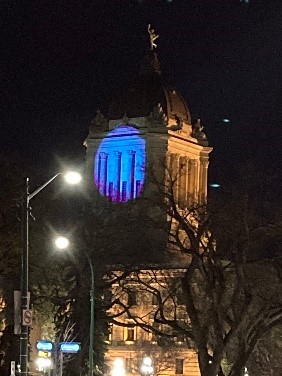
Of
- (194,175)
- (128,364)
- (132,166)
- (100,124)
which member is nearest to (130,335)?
(128,364)

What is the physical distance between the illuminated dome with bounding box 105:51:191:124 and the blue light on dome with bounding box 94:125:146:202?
2.17m

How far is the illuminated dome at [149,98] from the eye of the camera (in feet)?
364

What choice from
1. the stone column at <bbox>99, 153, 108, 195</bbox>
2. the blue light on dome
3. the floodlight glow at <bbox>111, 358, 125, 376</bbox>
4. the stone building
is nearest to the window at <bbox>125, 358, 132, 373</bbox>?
the floodlight glow at <bbox>111, 358, 125, 376</bbox>

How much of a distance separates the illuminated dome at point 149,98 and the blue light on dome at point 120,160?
7.12 feet

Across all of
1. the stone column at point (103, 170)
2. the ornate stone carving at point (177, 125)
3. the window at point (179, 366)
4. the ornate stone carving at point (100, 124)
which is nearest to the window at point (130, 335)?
the window at point (179, 366)

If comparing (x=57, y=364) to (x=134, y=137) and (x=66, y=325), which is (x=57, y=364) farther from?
(x=134, y=137)

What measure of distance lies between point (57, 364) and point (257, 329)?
435 inches

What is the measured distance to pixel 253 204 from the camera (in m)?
49.1

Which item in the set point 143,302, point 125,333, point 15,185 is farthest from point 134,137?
point 15,185

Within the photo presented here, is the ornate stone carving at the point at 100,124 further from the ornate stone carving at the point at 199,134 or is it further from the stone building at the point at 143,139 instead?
the ornate stone carving at the point at 199,134

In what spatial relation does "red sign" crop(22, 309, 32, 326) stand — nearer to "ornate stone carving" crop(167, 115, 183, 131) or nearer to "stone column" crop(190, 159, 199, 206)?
"stone column" crop(190, 159, 199, 206)

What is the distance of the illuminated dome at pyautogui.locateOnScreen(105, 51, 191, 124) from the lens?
111000 mm

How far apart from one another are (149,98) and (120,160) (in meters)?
6.73

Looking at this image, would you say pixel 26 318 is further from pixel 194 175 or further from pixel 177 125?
pixel 177 125
